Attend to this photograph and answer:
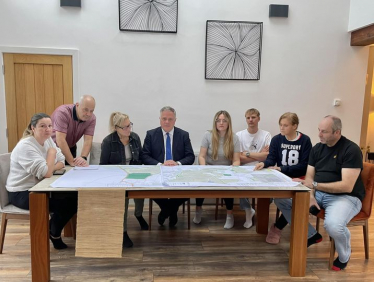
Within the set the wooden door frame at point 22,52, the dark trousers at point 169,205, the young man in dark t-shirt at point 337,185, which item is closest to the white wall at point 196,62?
the wooden door frame at point 22,52

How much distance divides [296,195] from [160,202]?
140 centimetres

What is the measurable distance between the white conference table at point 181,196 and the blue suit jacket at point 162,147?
104 centimetres

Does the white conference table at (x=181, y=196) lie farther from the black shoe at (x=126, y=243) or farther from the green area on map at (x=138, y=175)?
the black shoe at (x=126, y=243)

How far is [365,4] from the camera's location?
11.8 ft

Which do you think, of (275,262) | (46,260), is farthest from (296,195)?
(46,260)

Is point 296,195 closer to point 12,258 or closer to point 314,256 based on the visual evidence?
point 314,256

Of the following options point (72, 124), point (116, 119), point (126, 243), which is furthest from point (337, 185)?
point (72, 124)

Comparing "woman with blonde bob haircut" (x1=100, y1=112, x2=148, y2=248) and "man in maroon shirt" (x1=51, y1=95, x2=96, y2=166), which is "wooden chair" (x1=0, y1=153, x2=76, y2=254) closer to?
"man in maroon shirt" (x1=51, y1=95, x2=96, y2=166)

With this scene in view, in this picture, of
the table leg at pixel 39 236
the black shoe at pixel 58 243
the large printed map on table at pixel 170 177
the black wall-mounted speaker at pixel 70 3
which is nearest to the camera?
the table leg at pixel 39 236

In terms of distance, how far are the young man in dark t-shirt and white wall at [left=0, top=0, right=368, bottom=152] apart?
164 centimetres

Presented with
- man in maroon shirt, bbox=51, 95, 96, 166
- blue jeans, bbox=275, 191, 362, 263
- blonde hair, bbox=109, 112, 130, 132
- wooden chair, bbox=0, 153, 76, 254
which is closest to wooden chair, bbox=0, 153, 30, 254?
wooden chair, bbox=0, 153, 76, 254

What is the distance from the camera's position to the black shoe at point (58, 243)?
249 cm

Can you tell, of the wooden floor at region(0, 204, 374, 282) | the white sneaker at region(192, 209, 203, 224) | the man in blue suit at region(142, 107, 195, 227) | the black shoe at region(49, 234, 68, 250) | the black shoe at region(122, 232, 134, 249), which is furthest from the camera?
the white sneaker at region(192, 209, 203, 224)

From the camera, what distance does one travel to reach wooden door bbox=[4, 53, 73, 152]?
11.8 feet
